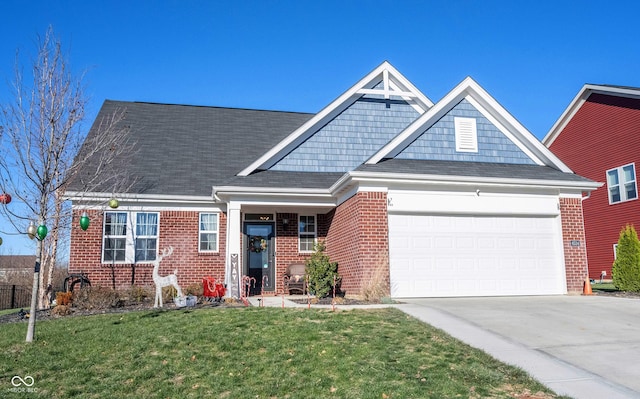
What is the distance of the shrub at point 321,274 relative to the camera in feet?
45.3

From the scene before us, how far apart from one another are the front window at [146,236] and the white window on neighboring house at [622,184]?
1899 centimetres

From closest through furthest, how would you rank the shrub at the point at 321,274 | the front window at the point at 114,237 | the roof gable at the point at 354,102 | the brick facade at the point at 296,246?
the brick facade at the point at 296,246 → the shrub at the point at 321,274 → the front window at the point at 114,237 → the roof gable at the point at 354,102

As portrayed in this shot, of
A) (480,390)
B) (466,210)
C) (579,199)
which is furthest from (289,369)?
(579,199)

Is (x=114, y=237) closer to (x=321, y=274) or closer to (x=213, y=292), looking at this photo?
(x=213, y=292)

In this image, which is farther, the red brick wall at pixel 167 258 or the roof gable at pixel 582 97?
the roof gable at pixel 582 97

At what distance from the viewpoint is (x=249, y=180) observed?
1502 cm

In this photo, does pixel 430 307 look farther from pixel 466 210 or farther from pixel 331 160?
pixel 331 160

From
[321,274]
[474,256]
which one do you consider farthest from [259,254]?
[474,256]

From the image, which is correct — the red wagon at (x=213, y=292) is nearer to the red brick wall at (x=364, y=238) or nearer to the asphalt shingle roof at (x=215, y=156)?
the asphalt shingle roof at (x=215, y=156)

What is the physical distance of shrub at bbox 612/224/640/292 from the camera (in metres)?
14.6

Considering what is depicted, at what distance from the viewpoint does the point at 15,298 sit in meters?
22.0

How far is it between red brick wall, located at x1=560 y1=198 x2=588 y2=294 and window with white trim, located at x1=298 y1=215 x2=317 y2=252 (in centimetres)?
737

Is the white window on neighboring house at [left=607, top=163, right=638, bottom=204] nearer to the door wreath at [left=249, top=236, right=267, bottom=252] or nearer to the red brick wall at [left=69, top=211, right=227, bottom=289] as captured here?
the door wreath at [left=249, top=236, right=267, bottom=252]

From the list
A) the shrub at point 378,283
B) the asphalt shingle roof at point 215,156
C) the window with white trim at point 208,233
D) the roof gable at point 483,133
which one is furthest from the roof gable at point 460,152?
the window with white trim at point 208,233
